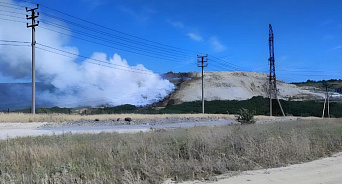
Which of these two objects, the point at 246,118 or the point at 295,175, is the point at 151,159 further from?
the point at 246,118

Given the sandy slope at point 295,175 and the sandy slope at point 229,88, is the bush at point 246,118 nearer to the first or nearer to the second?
the sandy slope at point 295,175

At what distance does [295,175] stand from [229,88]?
113m

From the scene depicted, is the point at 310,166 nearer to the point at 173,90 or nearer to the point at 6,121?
the point at 6,121

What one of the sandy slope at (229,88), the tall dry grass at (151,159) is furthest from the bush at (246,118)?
the sandy slope at (229,88)

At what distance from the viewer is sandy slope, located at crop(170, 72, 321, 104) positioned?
11206 centimetres

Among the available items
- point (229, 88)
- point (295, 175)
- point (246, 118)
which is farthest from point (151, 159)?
point (229, 88)

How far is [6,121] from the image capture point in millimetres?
35469

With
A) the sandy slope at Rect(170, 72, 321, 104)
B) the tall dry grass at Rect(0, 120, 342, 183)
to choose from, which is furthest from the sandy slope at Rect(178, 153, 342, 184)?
the sandy slope at Rect(170, 72, 321, 104)

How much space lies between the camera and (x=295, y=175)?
28.1 ft

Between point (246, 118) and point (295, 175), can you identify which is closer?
point (295, 175)

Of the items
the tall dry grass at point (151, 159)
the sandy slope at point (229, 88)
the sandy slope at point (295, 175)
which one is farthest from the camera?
the sandy slope at point (229, 88)

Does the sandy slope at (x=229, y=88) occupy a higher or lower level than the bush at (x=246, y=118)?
higher

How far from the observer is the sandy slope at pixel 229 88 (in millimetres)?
112062

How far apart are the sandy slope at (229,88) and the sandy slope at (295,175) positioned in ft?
316
